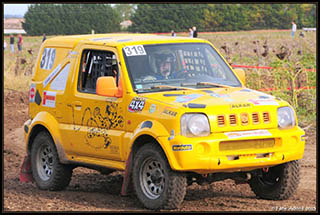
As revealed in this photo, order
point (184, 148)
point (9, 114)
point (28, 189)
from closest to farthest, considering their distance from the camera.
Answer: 1. point (184, 148)
2. point (28, 189)
3. point (9, 114)

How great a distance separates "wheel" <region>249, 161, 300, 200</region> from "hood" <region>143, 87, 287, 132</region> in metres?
0.76

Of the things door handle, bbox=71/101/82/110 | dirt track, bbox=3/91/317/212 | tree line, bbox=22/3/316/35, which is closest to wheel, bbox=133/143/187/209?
dirt track, bbox=3/91/317/212

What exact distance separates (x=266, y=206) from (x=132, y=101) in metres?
2.01

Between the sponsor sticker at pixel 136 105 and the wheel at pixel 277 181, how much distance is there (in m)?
1.63

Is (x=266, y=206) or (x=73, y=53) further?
(x=73, y=53)

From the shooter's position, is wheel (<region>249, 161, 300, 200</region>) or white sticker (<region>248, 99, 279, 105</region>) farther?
wheel (<region>249, 161, 300, 200</region>)

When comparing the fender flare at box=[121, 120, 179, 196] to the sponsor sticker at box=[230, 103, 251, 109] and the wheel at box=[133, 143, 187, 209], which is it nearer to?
the wheel at box=[133, 143, 187, 209]

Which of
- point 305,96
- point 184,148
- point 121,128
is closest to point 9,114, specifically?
point 305,96

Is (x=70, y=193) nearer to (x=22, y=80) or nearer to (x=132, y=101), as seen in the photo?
(x=132, y=101)

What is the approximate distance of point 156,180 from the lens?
25.6ft

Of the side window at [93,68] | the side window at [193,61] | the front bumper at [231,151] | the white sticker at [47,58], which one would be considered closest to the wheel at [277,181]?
the front bumper at [231,151]

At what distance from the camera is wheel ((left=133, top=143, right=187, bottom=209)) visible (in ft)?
24.7

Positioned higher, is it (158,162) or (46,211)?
(158,162)

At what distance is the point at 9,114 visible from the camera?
59.2ft
